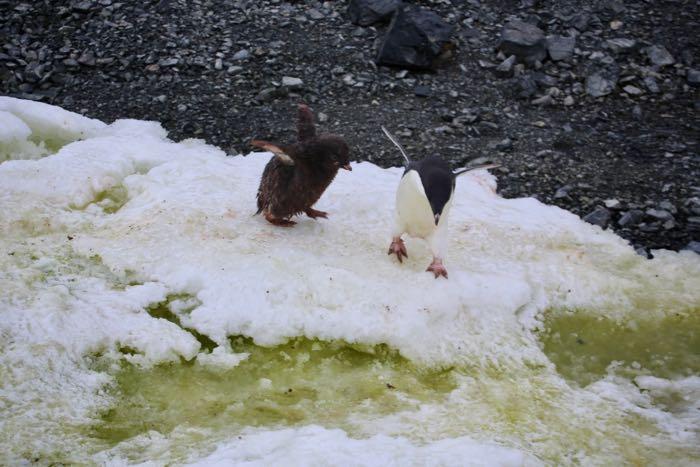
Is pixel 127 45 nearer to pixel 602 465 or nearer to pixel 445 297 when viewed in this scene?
pixel 445 297

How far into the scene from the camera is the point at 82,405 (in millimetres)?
3824

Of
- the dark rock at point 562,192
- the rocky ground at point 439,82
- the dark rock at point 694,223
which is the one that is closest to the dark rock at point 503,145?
the rocky ground at point 439,82

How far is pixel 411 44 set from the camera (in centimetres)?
852

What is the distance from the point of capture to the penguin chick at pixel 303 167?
16.7ft

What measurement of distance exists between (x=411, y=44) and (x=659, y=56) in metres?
2.98

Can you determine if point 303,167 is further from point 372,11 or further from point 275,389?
point 372,11

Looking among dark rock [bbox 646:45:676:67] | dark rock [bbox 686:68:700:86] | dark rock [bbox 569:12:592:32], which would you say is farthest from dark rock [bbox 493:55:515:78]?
dark rock [bbox 686:68:700:86]

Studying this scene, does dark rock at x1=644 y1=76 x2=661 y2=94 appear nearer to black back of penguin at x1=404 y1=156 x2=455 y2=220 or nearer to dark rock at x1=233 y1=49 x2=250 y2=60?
black back of penguin at x1=404 y1=156 x2=455 y2=220

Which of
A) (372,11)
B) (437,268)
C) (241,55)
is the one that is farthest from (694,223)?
(241,55)

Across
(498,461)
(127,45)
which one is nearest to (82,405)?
(498,461)

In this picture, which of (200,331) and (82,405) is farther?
(200,331)

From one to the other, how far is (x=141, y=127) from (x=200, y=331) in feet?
11.7

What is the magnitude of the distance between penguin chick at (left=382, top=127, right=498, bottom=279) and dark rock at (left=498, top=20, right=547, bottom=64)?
169 inches

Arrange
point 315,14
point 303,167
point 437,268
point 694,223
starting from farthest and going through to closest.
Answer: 1. point 315,14
2. point 694,223
3. point 303,167
4. point 437,268
